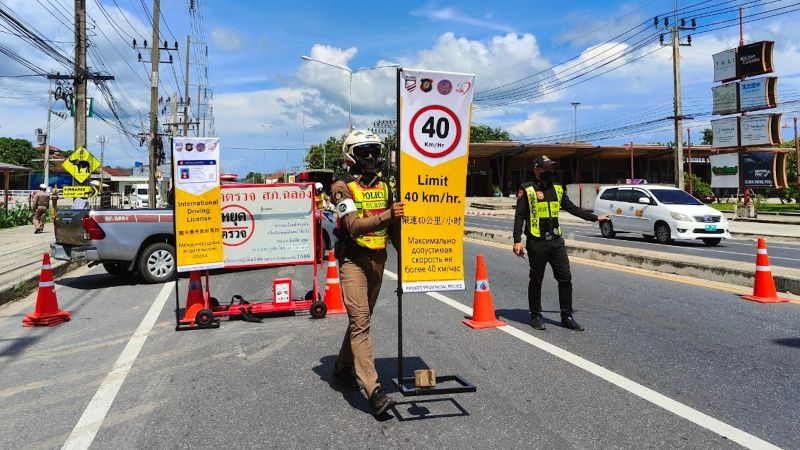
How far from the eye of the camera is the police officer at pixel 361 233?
13.8 feet

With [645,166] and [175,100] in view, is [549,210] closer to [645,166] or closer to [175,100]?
[175,100]

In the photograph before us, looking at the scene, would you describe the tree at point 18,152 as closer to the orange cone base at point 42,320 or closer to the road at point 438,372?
the orange cone base at point 42,320

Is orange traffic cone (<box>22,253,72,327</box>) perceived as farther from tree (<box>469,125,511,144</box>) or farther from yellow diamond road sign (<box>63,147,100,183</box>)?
tree (<box>469,125,511,144</box>)

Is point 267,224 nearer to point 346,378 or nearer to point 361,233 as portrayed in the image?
point 346,378

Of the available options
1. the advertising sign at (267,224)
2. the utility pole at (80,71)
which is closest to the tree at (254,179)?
the utility pole at (80,71)

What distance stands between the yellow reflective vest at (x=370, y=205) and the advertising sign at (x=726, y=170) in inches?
1402

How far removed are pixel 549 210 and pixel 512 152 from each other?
54.9 meters

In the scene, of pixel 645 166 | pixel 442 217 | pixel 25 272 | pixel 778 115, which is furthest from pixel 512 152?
pixel 442 217

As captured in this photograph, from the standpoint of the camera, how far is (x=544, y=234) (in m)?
6.68

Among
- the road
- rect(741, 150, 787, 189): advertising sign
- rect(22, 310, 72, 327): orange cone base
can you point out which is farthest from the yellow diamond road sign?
rect(741, 150, 787, 189): advertising sign

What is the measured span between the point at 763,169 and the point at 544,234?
32.9 m

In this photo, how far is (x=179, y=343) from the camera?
650 centimetres

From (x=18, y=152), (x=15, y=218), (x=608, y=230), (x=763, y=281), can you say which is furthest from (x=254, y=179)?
(x=763, y=281)

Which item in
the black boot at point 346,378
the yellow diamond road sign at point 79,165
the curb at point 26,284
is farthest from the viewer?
the yellow diamond road sign at point 79,165
